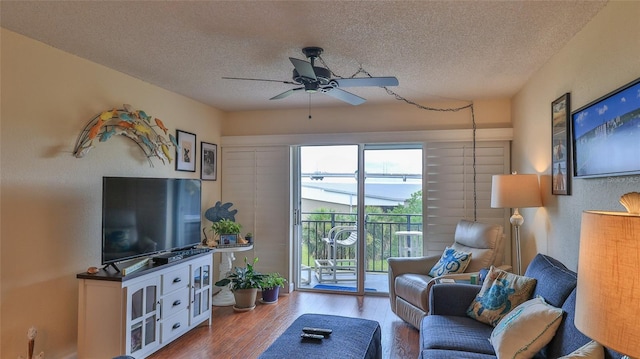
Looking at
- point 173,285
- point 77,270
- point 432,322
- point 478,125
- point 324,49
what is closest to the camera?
point 432,322

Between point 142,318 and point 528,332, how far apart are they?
8.23ft

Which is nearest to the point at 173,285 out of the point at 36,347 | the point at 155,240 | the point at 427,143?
the point at 155,240

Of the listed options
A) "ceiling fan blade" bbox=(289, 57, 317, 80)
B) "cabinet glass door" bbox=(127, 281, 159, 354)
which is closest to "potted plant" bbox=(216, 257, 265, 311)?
"cabinet glass door" bbox=(127, 281, 159, 354)

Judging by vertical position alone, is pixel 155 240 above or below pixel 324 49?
below

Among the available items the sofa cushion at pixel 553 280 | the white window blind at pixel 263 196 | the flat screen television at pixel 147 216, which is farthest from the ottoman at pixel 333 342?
the white window blind at pixel 263 196

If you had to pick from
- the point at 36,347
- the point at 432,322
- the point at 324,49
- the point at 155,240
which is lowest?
the point at 36,347

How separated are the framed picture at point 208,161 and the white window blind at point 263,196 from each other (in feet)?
0.57

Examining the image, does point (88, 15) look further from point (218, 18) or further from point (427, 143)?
point (427, 143)

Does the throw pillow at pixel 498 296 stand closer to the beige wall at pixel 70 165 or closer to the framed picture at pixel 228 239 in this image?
the beige wall at pixel 70 165

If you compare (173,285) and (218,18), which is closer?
(218,18)

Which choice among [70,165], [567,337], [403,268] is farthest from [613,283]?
[70,165]

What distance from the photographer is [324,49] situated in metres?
2.65

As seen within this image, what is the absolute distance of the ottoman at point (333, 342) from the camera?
2.01m

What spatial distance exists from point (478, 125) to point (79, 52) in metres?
3.86
